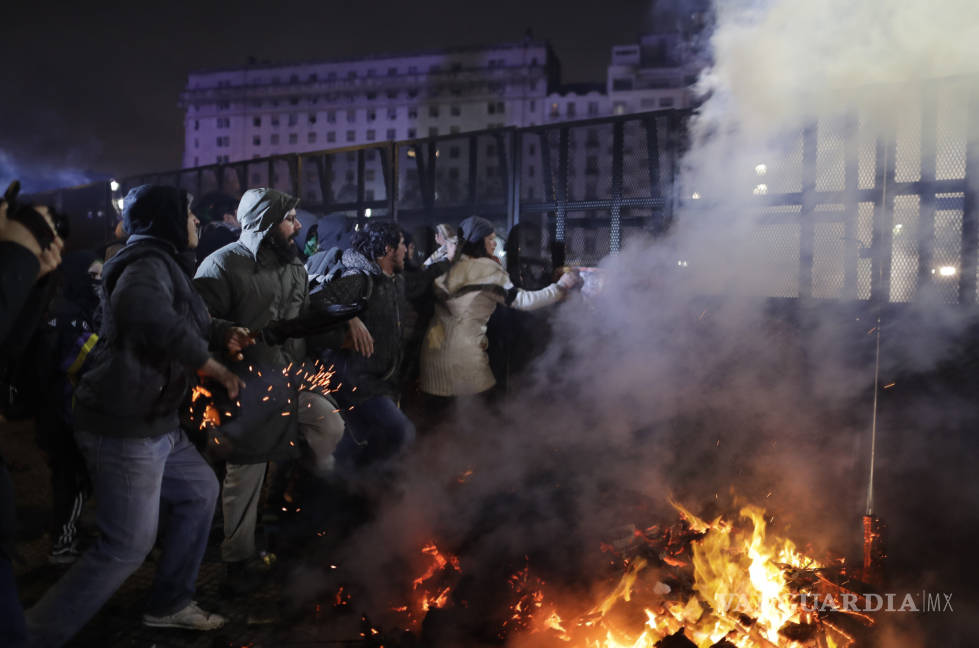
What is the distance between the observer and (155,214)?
289cm

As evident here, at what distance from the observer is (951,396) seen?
13.9ft

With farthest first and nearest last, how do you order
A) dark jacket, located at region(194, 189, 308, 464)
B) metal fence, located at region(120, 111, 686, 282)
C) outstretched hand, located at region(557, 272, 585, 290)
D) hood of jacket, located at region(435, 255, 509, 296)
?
1. metal fence, located at region(120, 111, 686, 282)
2. outstretched hand, located at region(557, 272, 585, 290)
3. hood of jacket, located at region(435, 255, 509, 296)
4. dark jacket, located at region(194, 189, 308, 464)

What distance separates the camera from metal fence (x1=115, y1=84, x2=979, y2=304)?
13.8ft

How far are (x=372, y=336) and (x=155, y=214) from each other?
1.85 meters

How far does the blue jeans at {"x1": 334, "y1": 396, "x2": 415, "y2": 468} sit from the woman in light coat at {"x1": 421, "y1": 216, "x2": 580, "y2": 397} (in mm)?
674

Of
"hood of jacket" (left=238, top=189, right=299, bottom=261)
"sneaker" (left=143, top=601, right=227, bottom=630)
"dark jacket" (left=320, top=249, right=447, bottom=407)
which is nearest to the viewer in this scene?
"sneaker" (left=143, top=601, right=227, bottom=630)

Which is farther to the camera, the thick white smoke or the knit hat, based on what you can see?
the knit hat

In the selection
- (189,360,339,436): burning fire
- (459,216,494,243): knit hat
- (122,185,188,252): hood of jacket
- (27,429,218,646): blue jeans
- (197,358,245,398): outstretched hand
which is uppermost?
(459,216,494,243): knit hat

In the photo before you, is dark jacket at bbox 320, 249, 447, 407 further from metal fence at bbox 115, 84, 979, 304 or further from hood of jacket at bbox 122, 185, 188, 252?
metal fence at bbox 115, 84, 979, 304

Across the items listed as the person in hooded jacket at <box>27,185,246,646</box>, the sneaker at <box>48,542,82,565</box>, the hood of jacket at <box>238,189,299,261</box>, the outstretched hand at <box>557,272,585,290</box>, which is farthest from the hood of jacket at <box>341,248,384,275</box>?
Answer: the sneaker at <box>48,542,82,565</box>

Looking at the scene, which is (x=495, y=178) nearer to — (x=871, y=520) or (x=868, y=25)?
(x=868, y=25)

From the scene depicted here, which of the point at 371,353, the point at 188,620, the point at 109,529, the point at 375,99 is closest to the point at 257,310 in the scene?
the point at 371,353

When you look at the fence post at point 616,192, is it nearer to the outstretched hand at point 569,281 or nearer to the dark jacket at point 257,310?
the outstretched hand at point 569,281

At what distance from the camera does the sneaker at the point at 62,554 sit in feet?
13.0
